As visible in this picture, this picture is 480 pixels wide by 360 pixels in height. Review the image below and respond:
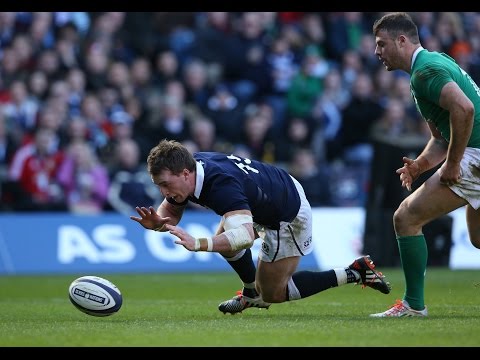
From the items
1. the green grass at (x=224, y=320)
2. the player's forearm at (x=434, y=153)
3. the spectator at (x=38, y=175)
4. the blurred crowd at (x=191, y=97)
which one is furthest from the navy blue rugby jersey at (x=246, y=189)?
the spectator at (x=38, y=175)

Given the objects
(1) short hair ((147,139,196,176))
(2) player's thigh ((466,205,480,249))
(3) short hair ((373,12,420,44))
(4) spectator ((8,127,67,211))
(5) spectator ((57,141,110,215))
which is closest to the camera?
(1) short hair ((147,139,196,176))

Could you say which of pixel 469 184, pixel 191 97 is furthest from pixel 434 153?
pixel 191 97

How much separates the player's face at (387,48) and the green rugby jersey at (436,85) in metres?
0.18

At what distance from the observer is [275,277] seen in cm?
905

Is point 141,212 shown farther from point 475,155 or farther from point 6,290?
point 6,290

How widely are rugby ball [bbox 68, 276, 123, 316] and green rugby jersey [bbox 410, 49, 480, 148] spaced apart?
2.94 meters

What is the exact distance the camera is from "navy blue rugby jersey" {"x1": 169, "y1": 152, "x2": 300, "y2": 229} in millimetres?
8062

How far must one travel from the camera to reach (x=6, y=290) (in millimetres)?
12758

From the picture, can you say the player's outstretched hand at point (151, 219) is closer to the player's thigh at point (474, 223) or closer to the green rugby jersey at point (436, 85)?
the green rugby jersey at point (436, 85)

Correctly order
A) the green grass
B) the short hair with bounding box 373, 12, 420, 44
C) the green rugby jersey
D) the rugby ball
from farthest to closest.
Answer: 1. the rugby ball
2. the short hair with bounding box 373, 12, 420, 44
3. the green rugby jersey
4. the green grass

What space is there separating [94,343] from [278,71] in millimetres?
13586

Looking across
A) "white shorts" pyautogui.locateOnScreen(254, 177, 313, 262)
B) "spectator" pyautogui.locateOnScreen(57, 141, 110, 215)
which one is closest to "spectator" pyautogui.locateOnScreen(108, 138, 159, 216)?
"spectator" pyautogui.locateOnScreen(57, 141, 110, 215)

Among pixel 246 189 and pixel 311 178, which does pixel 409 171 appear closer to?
Answer: pixel 246 189

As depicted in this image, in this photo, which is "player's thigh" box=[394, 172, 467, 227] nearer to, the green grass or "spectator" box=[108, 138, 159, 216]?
the green grass
